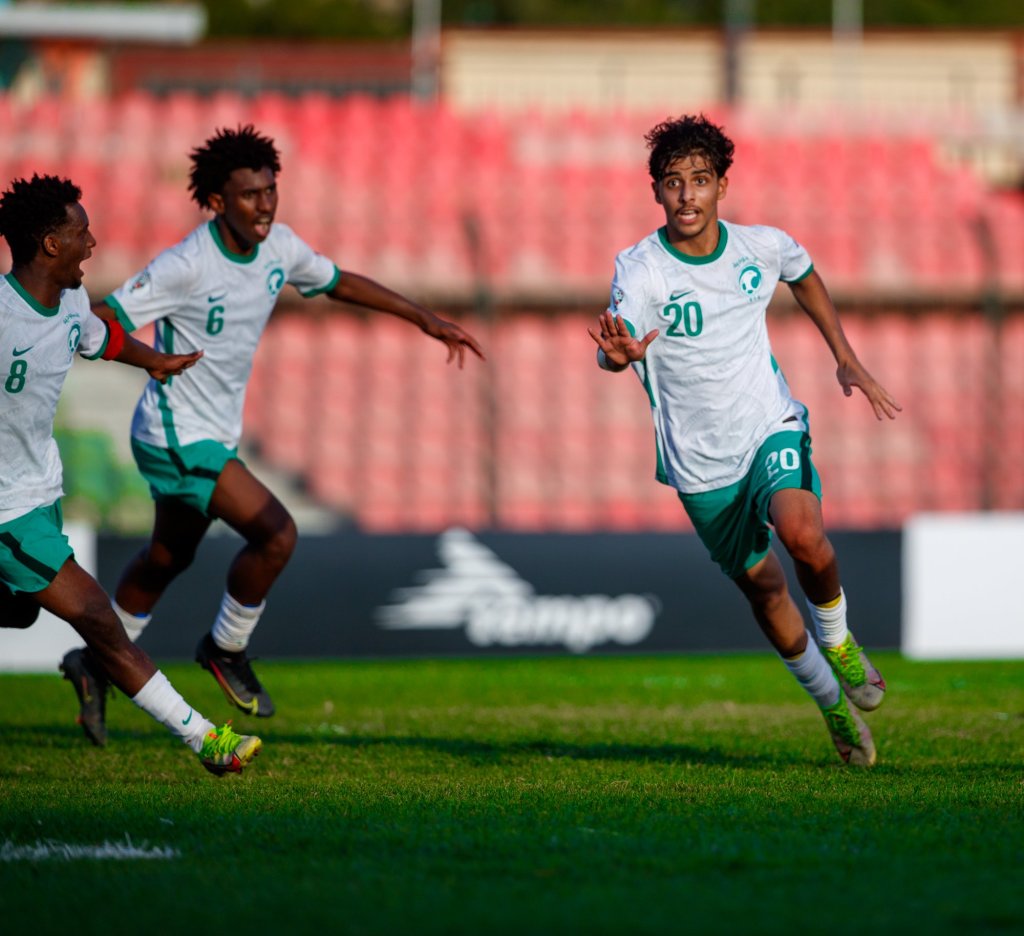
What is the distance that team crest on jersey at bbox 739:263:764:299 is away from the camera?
624 centimetres

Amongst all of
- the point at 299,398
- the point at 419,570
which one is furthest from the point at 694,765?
the point at 299,398

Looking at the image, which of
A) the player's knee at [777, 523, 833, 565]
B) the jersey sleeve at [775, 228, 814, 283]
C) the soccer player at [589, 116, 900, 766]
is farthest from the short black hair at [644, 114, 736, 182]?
the player's knee at [777, 523, 833, 565]

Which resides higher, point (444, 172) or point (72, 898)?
point (444, 172)

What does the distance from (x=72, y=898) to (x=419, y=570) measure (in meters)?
7.72

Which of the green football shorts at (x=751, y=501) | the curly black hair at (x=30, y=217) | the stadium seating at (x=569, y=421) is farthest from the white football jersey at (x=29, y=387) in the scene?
the stadium seating at (x=569, y=421)

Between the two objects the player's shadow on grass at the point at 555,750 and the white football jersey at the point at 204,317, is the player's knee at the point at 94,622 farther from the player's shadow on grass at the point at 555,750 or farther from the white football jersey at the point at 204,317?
the player's shadow on grass at the point at 555,750

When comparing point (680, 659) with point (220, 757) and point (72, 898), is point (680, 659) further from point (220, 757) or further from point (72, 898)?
point (72, 898)

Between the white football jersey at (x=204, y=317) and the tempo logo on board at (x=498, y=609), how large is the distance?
182 inches

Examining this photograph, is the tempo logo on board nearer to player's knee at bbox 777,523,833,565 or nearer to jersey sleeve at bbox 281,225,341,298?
jersey sleeve at bbox 281,225,341,298

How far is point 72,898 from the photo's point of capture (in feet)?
13.1

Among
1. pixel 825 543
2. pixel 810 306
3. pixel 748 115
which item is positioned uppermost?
pixel 748 115

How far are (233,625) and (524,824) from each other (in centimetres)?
273

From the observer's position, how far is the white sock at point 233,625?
7.19 m

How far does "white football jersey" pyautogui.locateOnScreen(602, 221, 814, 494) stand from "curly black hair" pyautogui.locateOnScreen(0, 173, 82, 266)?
2.14 meters
